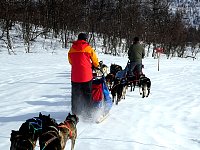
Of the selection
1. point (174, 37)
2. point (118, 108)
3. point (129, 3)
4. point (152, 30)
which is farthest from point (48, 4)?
point (118, 108)

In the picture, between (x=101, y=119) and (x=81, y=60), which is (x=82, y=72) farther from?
(x=101, y=119)

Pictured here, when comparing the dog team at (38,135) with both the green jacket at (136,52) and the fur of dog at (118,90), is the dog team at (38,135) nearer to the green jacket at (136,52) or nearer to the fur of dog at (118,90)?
the fur of dog at (118,90)

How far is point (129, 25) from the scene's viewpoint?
122 ft

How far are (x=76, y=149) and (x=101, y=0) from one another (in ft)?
107

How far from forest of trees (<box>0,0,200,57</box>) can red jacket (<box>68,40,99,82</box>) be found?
18.9m

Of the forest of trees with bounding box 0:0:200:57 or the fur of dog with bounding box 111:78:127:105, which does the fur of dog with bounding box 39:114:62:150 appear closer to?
the fur of dog with bounding box 111:78:127:105

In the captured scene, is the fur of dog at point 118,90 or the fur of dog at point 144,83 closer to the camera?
the fur of dog at point 118,90

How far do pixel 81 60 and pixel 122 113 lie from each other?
6.67 ft

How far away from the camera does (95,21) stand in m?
35.4

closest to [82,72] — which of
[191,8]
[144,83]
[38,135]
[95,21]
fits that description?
[38,135]

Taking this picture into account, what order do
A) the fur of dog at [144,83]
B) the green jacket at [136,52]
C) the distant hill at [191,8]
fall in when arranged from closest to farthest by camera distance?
the fur of dog at [144,83]
the green jacket at [136,52]
the distant hill at [191,8]

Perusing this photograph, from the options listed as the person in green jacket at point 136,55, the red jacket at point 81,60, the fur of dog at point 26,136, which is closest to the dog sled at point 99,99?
the red jacket at point 81,60

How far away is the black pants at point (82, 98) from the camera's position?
691 cm

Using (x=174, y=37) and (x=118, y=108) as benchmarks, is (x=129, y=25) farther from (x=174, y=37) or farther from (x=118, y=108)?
(x=118, y=108)
